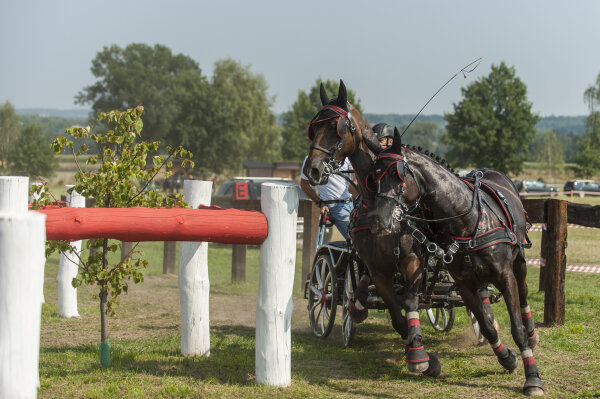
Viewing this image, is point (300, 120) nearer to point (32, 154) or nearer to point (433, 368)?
point (32, 154)

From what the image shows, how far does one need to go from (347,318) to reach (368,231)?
4.37 ft

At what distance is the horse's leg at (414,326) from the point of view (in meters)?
5.28

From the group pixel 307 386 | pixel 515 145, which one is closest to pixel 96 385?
pixel 307 386

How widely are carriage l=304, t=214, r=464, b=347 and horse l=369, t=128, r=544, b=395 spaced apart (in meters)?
0.29

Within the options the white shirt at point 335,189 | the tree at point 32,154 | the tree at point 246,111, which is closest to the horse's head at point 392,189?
the white shirt at point 335,189

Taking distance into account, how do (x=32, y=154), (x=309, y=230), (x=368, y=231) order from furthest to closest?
(x=32, y=154) → (x=309, y=230) → (x=368, y=231)

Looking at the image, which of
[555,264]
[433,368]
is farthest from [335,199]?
[555,264]

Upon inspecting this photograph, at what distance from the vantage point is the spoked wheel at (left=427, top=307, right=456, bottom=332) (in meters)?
7.50

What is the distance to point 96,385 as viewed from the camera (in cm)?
496

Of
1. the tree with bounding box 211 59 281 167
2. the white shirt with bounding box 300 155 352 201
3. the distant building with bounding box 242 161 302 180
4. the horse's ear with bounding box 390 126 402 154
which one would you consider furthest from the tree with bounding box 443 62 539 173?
the horse's ear with bounding box 390 126 402 154

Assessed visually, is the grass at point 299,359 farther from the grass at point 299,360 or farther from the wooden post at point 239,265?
the wooden post at point 239,265

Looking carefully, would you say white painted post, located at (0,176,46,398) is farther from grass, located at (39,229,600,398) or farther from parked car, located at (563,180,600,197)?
parked car, located at (563,180,600,197)

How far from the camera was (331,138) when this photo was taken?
18.1 ft

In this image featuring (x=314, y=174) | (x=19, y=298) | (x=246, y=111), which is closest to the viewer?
(x=19, y=298)
